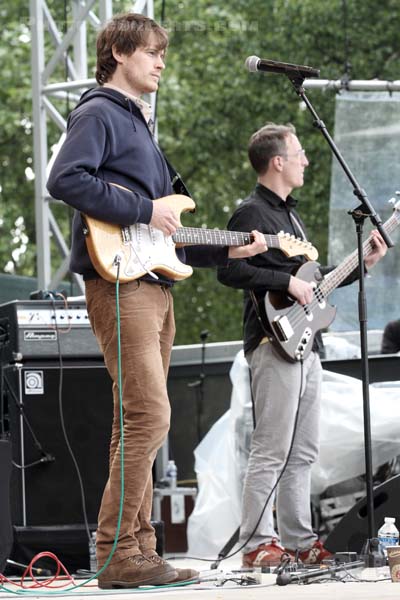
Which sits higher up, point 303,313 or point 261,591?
point 303,313

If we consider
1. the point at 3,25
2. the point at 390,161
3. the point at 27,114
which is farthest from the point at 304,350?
the point at 3,25

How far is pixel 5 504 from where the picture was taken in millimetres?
4246

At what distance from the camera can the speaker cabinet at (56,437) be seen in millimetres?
5074

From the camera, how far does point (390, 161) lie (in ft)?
23.8

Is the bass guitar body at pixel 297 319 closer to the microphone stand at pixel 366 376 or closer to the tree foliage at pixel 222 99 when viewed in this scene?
the microphone stand at pixel 366 376

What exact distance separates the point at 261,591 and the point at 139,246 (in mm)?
1188

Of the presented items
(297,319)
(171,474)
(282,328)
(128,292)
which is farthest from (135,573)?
(171,474)

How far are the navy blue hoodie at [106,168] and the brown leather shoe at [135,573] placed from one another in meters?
0.93

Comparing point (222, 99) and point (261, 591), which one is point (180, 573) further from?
point (222, 99)

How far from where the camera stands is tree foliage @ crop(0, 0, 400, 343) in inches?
634

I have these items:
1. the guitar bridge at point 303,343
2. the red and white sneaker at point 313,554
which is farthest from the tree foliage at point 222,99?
the red and white sneaker at point 313,554

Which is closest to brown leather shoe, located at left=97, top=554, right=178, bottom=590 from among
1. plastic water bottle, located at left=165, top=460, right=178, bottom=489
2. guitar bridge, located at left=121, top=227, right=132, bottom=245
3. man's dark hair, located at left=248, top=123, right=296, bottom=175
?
guitar bridge, located at left=121, top=227, right=132, bottom=245

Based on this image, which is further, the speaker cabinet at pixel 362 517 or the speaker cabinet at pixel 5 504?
the speaker cabinet at pixel 362 517

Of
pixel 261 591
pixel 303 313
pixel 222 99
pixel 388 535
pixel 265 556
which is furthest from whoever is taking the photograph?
pixel 222 99
